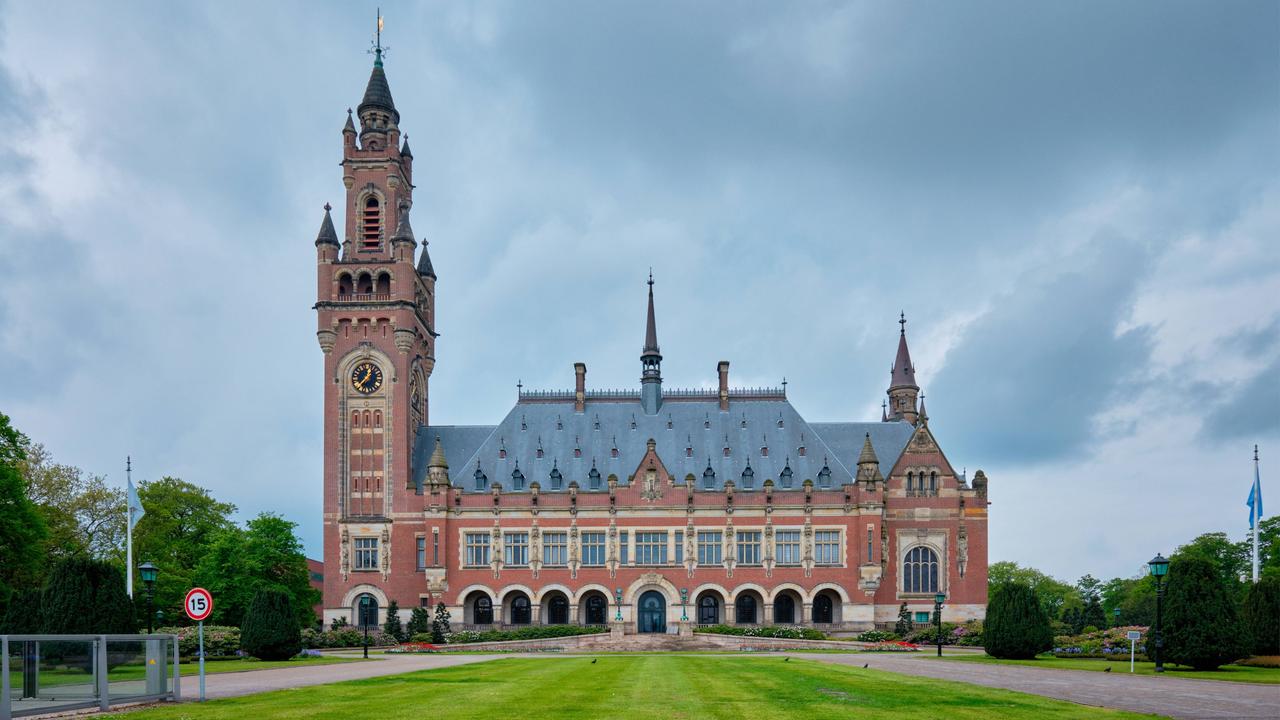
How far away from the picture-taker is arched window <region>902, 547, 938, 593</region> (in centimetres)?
7544

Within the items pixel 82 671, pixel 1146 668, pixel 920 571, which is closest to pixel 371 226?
pixel 920 571

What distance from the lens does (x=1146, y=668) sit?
3934 cm

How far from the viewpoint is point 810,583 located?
246 ft

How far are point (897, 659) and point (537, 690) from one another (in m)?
23.7

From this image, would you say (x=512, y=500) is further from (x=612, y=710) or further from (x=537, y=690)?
(x=612, y=710)

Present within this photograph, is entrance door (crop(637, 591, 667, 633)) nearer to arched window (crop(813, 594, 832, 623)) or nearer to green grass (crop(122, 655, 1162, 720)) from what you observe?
arched window (crop(813, 594, 832, 623))

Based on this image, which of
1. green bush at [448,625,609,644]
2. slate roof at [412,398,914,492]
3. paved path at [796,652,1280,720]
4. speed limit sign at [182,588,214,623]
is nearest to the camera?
paved path at [796,652,1280,720]

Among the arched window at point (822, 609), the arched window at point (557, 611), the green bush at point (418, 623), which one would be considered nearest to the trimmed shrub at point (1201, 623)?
the arched window at point (822, 609)

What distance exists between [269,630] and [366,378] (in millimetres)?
31535

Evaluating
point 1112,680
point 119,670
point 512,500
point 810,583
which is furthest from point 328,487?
point 1112,680

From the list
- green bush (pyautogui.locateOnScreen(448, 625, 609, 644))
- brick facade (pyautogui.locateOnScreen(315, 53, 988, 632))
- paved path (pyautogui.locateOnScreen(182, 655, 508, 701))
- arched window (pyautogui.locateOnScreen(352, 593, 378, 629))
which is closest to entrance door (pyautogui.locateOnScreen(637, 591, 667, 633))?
brick facade (pyautogui.locateOnScreen(315, 53, 988, 632))

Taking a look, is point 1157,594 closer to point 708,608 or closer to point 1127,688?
point 1127,688

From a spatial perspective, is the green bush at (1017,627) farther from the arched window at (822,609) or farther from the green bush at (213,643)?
the green bush at (213,643)

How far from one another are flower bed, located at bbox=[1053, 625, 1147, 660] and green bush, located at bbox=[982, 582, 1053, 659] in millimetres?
2516
